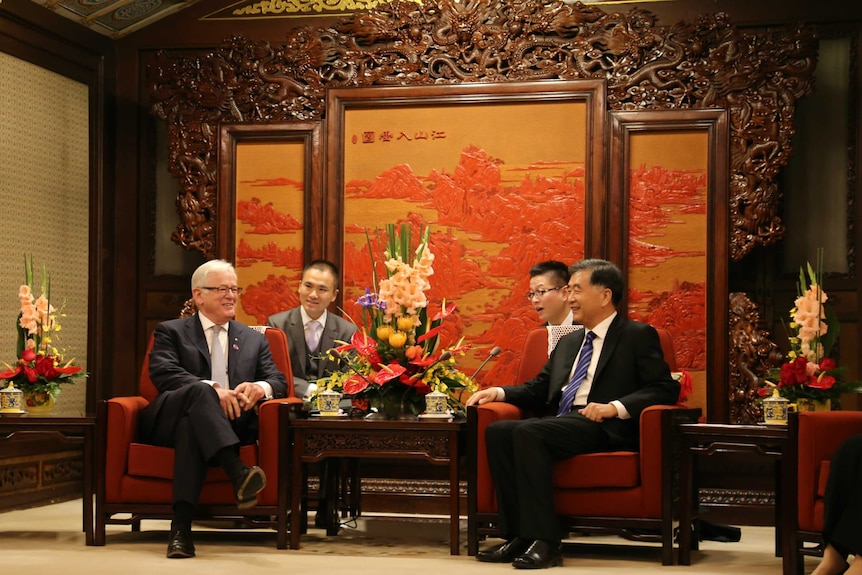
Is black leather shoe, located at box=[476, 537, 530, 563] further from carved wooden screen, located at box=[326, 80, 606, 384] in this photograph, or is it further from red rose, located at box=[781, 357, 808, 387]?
carved wooden screen, located at box=[326, 80, 606, 384]

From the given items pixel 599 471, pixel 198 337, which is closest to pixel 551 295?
pixel 599 471

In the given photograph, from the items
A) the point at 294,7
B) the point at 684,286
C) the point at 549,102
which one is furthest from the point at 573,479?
the point at 294,7

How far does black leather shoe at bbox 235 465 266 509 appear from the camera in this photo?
4082mm

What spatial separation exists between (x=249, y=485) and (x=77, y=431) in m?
0.77

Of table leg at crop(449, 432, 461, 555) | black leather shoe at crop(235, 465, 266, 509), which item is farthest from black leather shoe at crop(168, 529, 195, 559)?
table leg at crop(449, 432, 461, 555)

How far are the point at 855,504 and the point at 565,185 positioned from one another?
280 cm

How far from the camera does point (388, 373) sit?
14.1 ft

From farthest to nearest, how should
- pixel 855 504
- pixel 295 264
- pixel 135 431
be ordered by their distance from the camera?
pixel 295 264, pixel 135 431, pixel 855 504

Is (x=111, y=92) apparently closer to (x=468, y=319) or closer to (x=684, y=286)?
(x=468, y=319)

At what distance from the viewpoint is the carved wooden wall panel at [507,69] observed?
568 cm

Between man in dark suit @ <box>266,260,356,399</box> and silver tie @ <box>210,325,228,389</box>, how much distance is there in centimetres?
72

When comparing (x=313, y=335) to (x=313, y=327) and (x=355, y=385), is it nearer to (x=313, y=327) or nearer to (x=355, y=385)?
(x=313, y=327)

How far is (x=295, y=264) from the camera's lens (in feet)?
20.2

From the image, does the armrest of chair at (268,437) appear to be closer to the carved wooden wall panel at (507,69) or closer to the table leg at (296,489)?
the table leg at (296,489)
